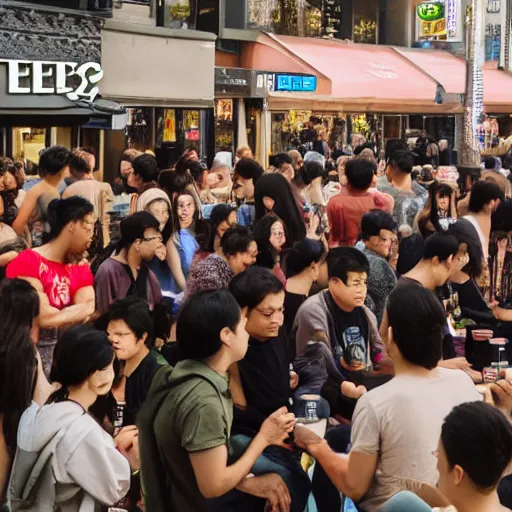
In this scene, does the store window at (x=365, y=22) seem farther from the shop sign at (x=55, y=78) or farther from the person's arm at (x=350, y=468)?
the person's arm at (x=350, y=468)

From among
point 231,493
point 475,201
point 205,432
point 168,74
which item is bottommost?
point 231,493

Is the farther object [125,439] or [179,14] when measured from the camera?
[179,14]

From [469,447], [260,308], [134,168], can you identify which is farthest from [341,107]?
[469,447]

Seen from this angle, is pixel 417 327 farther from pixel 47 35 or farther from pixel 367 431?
pixel 47 35

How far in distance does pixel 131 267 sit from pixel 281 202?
7.32 ft

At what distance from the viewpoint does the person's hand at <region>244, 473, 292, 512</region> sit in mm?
4734

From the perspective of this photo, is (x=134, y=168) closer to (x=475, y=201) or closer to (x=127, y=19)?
(x=475, y=201)

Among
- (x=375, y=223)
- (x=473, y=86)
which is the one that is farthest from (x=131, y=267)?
(x=473, y=86)

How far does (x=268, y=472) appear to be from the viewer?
4.88 m

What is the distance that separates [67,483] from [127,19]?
51.4 ft

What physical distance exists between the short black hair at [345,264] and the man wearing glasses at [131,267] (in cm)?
154

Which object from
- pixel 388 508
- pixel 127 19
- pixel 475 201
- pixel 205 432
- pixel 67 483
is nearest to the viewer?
pixel 388 508

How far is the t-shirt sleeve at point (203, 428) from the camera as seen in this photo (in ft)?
13.6

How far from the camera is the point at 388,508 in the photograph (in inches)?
112
